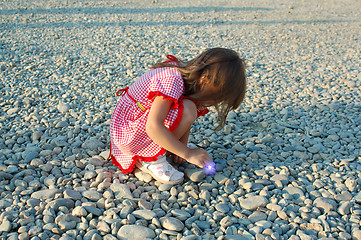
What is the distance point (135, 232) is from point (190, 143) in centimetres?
115

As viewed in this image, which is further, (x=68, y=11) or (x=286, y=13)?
(x=286, y=13)

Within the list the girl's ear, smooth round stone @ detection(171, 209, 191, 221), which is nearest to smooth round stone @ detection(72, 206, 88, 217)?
smooth round stone @ detection(171, 209, 191, 221)

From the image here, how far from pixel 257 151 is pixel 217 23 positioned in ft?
15.9

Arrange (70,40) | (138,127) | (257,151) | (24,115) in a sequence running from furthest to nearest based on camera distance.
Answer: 1. (70,40)
2. (24,115)
3. (257,151)
4. (138,127)

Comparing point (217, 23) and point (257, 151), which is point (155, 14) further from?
point (257, 151)

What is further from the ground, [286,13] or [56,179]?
[286,13]

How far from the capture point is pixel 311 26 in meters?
7.07

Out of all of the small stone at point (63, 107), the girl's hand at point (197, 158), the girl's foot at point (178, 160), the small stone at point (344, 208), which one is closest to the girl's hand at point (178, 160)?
the girl's foot at point (178, 160)

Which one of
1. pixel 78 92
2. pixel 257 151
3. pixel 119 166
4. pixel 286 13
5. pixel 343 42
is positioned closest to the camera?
pixel 119 166

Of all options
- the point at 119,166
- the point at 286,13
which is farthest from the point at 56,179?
the point at 286,13

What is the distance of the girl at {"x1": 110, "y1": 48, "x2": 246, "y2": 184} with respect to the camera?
2.08 metres

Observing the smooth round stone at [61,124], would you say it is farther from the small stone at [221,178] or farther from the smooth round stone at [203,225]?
the smooth round stone at [203,225]

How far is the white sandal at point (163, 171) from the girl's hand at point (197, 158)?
0.14 meters

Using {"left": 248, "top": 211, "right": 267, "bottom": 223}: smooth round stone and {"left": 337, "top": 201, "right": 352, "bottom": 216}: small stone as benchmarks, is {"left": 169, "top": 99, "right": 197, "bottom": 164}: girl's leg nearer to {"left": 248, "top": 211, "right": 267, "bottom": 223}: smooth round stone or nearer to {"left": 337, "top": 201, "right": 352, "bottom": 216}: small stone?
{"left": 248, "top": 211, "right": 267, "bottom": 223}: smooth round stone
